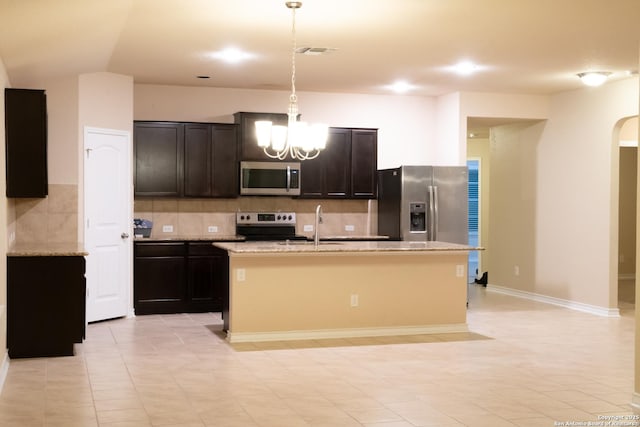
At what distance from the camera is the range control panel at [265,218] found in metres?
9.70

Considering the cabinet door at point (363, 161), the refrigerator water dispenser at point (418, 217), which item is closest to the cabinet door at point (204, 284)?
the cabinet door at point (363, 161)

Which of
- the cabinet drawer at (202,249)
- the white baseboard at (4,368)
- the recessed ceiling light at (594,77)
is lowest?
the white baseboard at (4,368)

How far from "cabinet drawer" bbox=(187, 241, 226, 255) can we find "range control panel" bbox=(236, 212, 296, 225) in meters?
0.63

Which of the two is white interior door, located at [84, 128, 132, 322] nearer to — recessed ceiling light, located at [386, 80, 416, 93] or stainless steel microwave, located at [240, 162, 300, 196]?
stainless steel microwave, located at [240, 162, 300, 196]

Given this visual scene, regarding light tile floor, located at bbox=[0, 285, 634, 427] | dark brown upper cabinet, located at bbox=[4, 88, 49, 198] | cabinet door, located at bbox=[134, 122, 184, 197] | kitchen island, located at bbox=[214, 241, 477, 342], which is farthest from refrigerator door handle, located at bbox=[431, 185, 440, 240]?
dark brown upper cabinet, located at bbox=[4, 88, 49, 198]

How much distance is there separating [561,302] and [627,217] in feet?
14.9

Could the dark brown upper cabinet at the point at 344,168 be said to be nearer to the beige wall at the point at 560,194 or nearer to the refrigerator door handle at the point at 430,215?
the refrigerator door handle at the point at 430,215

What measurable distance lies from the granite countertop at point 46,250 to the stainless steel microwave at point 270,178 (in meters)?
2.77

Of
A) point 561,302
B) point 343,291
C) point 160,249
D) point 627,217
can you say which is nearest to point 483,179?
point 627,217

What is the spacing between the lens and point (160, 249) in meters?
8.97

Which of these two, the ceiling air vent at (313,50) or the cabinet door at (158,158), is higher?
the ceiling air vent at (313,50)

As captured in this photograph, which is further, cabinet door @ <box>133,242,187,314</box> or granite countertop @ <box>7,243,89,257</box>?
cabinet door @ <box>133,242,187,314</box>

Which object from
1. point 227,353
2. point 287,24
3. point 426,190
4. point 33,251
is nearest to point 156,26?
point 287,24

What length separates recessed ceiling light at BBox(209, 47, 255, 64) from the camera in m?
7.34
